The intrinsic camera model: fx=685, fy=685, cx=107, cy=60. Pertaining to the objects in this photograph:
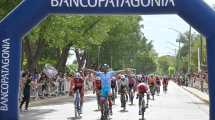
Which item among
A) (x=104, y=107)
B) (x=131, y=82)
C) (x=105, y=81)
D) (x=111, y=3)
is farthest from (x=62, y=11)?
(x=131, y=82)

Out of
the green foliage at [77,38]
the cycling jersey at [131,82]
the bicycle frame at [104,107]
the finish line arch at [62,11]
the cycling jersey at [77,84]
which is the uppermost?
the green foliage at [77,38]

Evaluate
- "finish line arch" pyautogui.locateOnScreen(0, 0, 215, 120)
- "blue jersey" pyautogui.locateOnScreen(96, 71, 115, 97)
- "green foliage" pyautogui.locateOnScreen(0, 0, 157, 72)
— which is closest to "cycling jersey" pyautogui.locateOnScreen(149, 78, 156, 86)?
"green foliage" pyautogui.locateOnScreen(0, 0, 157, 72)

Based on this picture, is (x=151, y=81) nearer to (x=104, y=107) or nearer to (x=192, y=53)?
(x=104, y=107)

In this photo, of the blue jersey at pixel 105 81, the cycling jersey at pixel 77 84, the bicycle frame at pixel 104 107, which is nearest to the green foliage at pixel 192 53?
the cycling jersey at pixel 77 84

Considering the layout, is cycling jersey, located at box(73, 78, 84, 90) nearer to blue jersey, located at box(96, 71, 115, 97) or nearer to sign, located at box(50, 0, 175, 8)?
blue jersey, located at box(96, 71, 115, 97)

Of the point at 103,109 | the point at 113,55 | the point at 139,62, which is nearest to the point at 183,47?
the point at 139,62

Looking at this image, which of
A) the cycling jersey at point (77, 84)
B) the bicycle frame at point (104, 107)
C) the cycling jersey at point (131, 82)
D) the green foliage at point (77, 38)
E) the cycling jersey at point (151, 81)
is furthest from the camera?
the green foliage at point (77, 38)

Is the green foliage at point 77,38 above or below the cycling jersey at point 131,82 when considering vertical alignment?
above

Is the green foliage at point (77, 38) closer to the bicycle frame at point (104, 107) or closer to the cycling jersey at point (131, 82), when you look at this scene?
the cycling jersey at point (131, 82)

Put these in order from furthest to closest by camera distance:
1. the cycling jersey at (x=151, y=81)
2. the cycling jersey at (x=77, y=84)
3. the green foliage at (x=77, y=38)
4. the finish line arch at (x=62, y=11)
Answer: the green foliage at (x=77, y=38) → the cycling jersey at (x=151, y=81) → the cycling jersey at (x=77, y=84) → the finish line arch at (x=62, y=11)

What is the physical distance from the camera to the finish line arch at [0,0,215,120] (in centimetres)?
1748

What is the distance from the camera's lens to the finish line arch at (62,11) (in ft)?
57.4

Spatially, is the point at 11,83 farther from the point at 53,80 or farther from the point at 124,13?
the point at 53,80

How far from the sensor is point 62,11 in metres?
17.9
